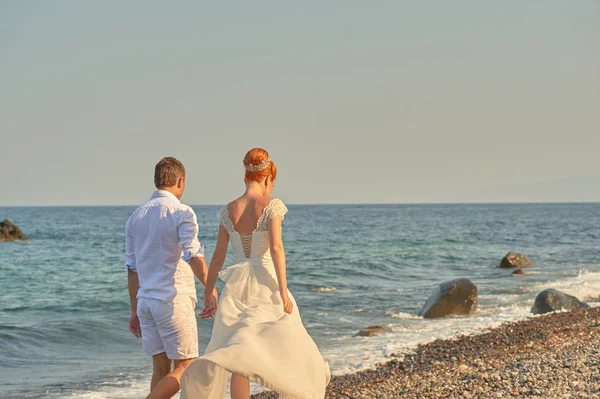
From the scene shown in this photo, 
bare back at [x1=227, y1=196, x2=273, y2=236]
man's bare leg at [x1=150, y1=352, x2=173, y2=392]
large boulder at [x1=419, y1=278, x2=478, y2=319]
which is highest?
bare back at [x1=227, y1=196, x2=273, y2=236]

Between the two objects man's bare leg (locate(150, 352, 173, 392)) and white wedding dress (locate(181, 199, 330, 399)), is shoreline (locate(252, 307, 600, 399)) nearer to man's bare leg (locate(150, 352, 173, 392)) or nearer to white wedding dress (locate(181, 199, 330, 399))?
white wedding dress (locate(181, 199, 330, 399))

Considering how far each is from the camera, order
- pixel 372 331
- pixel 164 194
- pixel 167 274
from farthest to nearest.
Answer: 1. pixel 372 331
2. pixel 164 194
3. pixel 167 274

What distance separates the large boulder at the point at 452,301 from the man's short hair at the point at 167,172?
459 inches

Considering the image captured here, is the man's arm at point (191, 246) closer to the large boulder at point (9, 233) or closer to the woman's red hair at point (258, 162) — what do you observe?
the woman's red hair at point (258, 162)

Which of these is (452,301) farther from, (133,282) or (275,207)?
(133,282)

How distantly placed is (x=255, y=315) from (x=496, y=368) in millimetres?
4374

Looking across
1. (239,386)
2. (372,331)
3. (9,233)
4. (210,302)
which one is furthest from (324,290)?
(9,233)

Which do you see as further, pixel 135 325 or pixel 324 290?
pixel 324 290

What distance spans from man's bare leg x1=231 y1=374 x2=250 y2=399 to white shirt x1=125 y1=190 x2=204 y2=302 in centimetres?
74

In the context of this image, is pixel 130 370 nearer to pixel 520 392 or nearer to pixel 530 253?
pixel 520 392

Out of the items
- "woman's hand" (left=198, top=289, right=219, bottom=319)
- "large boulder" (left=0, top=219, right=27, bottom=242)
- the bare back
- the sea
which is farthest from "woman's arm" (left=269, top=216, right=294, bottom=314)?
"large boulder" (left=0, top=219, right=27, bottom=242)

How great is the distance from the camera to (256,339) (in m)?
5.17

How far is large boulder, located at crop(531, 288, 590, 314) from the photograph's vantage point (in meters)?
15.4

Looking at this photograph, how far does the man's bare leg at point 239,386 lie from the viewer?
532 cm
